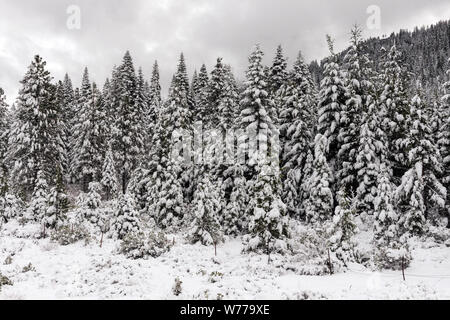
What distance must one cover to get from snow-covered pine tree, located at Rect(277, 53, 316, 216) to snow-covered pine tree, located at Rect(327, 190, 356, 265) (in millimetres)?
12593

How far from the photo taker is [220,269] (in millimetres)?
19703

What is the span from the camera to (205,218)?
25141mm

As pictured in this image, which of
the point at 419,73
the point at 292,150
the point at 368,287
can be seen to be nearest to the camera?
the point at 368,287

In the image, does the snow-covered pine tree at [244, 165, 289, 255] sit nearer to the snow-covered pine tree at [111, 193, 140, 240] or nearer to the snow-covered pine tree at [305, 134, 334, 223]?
the snow-covered pine tree at [305, 134, 334, 223]

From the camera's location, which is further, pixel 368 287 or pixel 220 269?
pixel 220 269

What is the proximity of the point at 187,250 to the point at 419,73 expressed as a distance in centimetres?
16990

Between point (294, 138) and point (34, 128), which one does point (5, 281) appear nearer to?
point (34, 128)

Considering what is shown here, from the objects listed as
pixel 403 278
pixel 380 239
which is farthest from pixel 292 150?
pixel 403 278

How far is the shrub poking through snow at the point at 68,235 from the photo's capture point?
22.7 m

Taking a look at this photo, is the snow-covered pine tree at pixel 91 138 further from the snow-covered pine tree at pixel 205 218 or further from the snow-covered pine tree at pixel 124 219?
the snow-covered pine tree at pixel 205 218

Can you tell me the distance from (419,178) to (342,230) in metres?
9.87

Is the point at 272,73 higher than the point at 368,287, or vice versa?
the point at 272,73

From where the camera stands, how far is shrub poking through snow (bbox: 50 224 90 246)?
2271 centimetres
